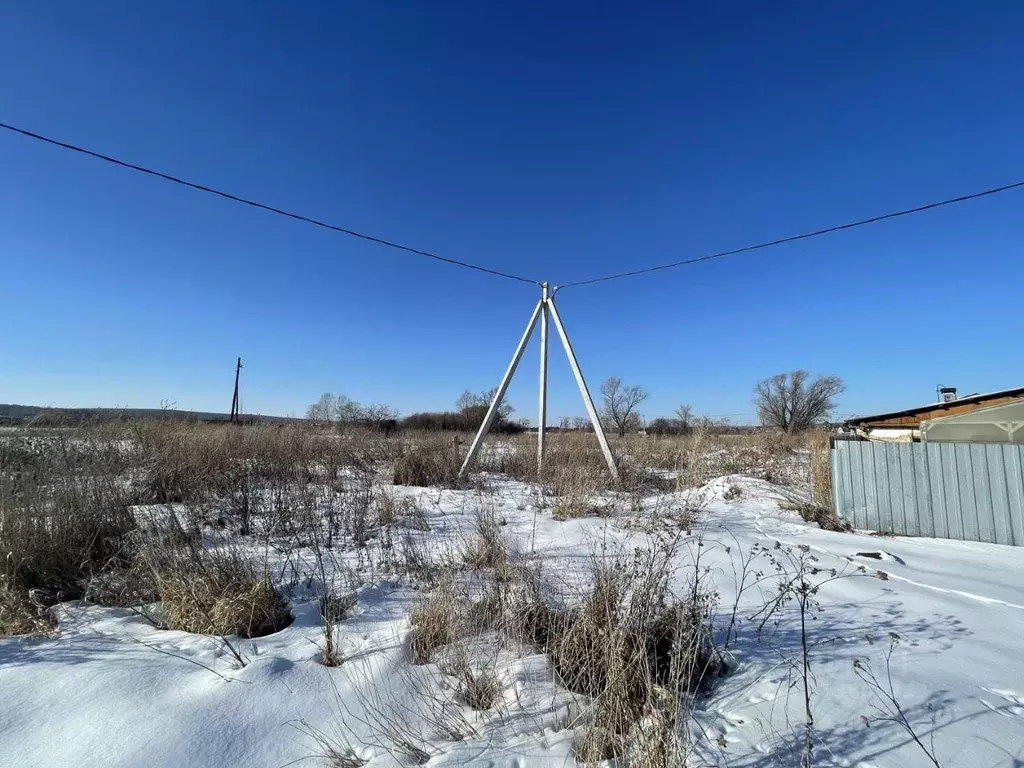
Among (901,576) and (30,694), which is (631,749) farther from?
(901,576)

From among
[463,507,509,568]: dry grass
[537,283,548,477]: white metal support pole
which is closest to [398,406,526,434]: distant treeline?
[537,283,548,477]: white metal support pole

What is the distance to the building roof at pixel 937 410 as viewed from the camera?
9.16m

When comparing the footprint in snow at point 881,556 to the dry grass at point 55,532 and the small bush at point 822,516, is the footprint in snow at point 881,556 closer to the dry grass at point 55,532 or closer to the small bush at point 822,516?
the small bush at point 822,516

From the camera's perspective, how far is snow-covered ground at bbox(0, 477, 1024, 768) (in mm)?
1717

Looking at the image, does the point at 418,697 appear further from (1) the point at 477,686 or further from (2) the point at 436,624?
(2) the point at 436,624

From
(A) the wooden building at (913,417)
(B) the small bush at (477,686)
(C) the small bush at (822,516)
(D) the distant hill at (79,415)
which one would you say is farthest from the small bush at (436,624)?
(A) the wooden building at (913,417)

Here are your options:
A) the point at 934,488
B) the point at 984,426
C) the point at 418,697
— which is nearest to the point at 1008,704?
the point at 418,697

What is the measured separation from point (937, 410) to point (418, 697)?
14.6 m

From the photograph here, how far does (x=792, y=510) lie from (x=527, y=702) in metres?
6.86

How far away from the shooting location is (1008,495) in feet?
17.5

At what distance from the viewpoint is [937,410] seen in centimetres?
1101

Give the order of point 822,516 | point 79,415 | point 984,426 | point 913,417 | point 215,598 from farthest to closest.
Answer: point 913,417, point 79,415, point 822,516, point 984,426, point 215,598

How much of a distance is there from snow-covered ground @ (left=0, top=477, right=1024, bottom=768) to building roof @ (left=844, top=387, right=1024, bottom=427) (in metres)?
9.03

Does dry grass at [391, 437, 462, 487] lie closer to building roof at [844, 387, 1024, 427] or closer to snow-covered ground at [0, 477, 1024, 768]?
snow-covered ground at [0, 477, 1024, 768]
